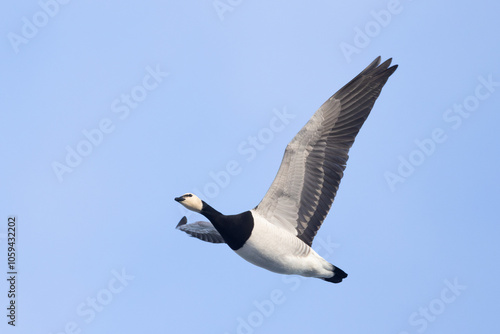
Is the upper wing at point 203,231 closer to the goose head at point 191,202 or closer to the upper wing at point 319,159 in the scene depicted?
the goose head at point 191,202

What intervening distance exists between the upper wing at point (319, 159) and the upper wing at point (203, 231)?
2994 millimetres

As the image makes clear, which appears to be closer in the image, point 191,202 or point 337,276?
point 191,202

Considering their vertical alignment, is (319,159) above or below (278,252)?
above

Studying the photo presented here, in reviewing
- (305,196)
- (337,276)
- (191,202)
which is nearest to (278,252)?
(305,196)

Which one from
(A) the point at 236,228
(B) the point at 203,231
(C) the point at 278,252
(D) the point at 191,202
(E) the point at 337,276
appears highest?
(D) the point at 191,202

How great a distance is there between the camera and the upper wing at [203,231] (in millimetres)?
21500

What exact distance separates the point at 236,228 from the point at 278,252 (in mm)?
1131

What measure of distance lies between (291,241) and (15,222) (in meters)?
8.06

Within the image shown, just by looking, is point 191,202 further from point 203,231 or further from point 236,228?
point 203,231

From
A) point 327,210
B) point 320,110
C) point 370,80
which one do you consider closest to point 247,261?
point 327,210

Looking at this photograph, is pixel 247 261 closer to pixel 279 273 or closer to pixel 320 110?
pixel 279 273

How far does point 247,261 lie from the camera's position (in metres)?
18.8

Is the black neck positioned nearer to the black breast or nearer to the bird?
the bird

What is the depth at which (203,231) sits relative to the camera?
71.4 ft
